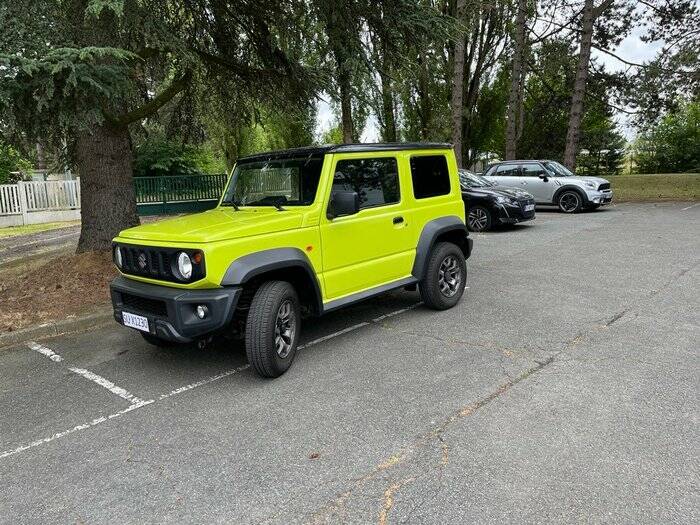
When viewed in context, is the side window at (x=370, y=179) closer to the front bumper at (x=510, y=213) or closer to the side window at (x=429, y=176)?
the side window at (x=429, y=176)

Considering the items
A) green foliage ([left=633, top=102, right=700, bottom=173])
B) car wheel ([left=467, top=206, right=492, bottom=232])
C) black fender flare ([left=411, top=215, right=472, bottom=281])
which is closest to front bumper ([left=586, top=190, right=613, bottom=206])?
car wheel ([left=467, top=206, right=492, bottom=232])

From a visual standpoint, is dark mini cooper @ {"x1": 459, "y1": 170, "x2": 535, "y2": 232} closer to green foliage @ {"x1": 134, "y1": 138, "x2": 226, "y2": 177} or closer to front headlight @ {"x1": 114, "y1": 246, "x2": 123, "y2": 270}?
front headlight @ {"x1": 114, "y1": 246, "x2": 123, "y2": 270}

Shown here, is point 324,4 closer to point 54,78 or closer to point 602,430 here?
point 54,78

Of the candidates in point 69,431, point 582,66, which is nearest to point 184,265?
point 69,431

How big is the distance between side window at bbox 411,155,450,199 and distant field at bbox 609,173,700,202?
1698 centimetres

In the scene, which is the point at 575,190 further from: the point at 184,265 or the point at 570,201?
the point at 184,265

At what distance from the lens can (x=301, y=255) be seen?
167 inches

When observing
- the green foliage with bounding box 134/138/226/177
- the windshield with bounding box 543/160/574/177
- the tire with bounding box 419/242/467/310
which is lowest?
the tire with bounding box 419/242/467/310

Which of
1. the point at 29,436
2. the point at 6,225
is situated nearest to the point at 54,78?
the point at 29,436

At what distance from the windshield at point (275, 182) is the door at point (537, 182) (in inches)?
501

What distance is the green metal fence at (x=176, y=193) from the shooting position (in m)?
16.3

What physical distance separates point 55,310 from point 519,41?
19841 millimetres

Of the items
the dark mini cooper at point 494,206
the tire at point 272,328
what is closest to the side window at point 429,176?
the tire at point 272,328

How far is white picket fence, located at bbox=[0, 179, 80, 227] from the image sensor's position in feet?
47.8
